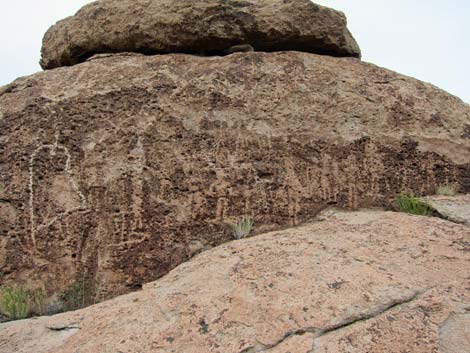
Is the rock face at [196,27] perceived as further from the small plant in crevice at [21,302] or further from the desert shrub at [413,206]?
the small plant in crevice at [21,302]

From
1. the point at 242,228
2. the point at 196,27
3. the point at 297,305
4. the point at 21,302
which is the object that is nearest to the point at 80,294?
the point at 21,302

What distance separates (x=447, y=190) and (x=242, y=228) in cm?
187

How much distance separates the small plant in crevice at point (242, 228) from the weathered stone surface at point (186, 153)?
9cm

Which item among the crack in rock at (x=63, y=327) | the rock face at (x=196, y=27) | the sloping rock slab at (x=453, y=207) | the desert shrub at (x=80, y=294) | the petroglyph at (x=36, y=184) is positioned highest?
the rock face at (x=196, y=27)

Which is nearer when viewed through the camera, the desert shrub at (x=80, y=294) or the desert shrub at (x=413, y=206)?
the desert shrub at (x=80, y=294)

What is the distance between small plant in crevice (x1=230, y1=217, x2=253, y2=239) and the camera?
15.5 feet

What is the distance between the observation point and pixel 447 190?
519cm

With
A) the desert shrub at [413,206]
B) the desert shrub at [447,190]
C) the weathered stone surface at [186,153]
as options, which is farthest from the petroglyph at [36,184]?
the desert shrub at [447,190]

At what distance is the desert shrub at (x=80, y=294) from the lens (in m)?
4.42

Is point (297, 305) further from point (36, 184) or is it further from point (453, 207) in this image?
point (36, 184)

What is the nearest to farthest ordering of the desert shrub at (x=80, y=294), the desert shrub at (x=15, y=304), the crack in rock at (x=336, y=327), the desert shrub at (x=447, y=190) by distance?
the crack in rock at (x=336, y=327) < the desert shrub at (x=15, y=304) < the desert shrub at (x=80, y=294) < the desert shrub at (x=447, y=190)

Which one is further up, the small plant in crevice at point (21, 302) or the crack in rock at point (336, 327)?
the crack in rock at point (336, 327)

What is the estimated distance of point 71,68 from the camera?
18.1 feet

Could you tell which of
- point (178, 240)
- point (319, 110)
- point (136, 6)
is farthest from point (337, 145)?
point (136, 6)
